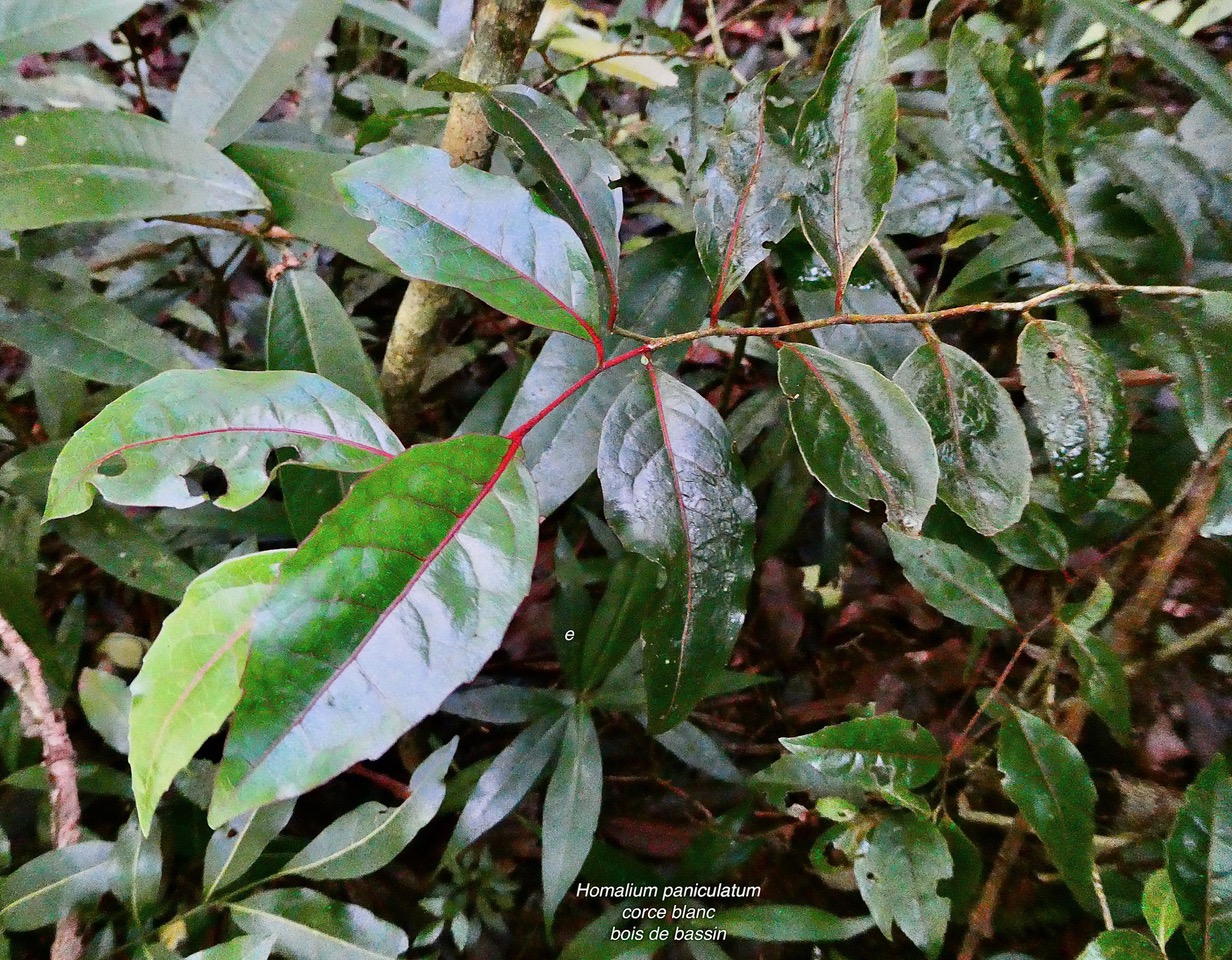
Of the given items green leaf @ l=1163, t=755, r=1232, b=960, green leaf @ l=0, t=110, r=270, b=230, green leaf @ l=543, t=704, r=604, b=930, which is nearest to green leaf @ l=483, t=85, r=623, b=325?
green leaf @ l=0, t=110, r=270, b=230

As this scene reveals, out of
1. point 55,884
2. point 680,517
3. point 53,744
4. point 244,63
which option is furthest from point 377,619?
point 244,63

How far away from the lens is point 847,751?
0.65m

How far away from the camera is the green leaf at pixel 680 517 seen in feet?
1.64

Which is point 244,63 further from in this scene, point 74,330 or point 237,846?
point 237,846

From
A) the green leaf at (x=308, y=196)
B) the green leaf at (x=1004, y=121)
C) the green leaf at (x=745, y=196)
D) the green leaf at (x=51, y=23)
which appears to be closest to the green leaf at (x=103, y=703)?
the green leaf at (x=308, y=196)

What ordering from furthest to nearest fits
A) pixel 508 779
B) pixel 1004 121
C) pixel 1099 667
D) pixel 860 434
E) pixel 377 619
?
pixel 508 779 < pixel 1099 667 < pixel 1004 121 < pixel 860 434 < pixel 377 619

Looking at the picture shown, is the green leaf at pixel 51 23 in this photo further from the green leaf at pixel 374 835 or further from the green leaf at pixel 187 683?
the green leaf at pixel 374 835

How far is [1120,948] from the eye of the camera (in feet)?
1.75

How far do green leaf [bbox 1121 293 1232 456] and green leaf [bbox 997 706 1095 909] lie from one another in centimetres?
30

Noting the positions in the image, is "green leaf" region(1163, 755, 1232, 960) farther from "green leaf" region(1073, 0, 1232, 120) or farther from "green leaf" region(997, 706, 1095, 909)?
"green leaf" region(1073, 0, 1232, 120)

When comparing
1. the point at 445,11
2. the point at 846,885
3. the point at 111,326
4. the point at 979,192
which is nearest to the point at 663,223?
the point at 445,11

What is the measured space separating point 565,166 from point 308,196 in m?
0.32

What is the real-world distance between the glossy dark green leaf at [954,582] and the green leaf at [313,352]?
0.57 meters

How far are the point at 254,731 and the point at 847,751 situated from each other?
52 centimetres
